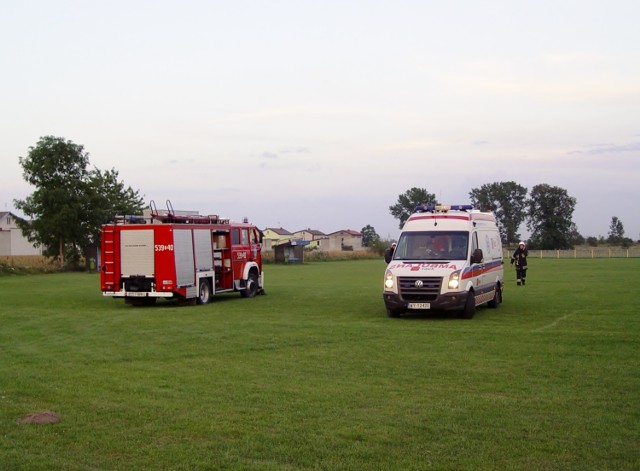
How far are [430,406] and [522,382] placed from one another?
6.63 feet

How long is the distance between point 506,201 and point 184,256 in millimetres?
113064

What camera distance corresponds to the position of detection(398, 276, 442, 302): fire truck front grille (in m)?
18.4

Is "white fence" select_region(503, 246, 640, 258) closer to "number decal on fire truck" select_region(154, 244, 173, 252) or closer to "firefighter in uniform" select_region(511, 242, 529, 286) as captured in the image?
"firefighter in uniform" select_region(511, 242, 529, 286)

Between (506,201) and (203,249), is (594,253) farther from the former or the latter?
(203,249)

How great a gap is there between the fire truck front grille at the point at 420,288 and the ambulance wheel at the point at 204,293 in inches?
319

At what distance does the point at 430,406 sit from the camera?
8867 millimetres

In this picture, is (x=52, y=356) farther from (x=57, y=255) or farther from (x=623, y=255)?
(x=623, y=255)

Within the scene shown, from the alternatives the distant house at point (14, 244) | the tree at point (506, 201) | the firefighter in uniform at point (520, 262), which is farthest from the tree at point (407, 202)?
the firefighter in uniform at point (520, 262)

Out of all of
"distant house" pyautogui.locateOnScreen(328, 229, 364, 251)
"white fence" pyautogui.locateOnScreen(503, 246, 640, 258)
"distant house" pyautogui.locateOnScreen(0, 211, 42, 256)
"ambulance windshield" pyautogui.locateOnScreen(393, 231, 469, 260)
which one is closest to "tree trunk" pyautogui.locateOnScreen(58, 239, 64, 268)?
"distant house" pyautogui.locateOnScreen(0, 211, 42, 256)

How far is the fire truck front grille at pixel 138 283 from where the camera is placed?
2355cm

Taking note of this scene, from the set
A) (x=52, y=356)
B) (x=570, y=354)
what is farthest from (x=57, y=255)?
(x=570, y=354)

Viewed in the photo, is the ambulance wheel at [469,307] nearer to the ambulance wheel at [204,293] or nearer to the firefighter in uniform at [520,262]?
the ambulance wheel at [204,293]

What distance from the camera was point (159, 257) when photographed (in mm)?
23406

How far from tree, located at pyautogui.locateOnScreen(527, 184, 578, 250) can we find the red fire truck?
10193 centimetres
